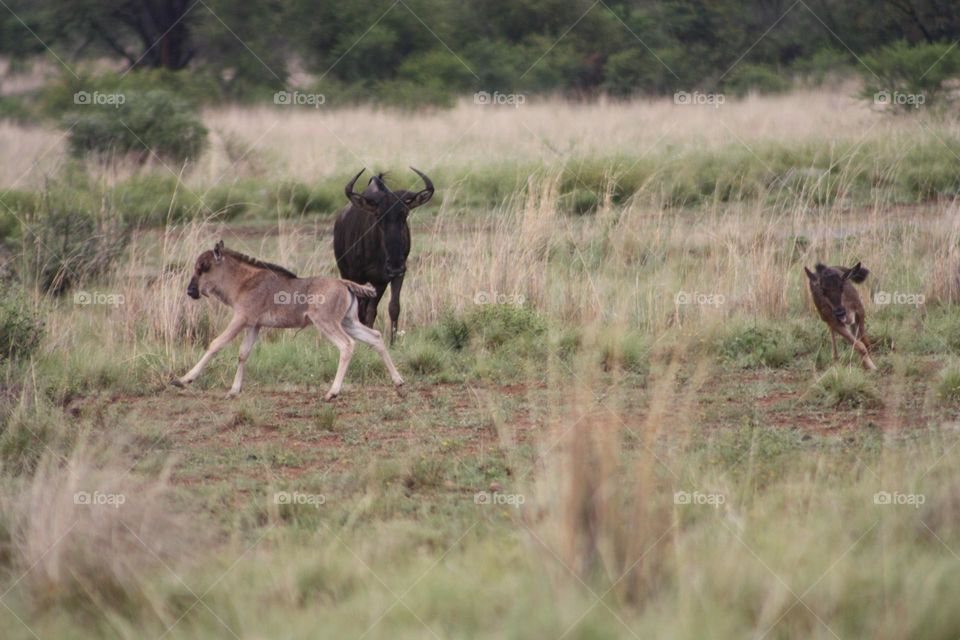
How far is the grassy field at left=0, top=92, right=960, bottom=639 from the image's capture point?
531cm

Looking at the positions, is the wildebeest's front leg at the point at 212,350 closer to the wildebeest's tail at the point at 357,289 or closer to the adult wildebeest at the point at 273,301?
the adult wildebeest at the point at 273,301

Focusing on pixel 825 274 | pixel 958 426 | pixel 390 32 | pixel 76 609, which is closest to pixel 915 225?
pixel 825 274

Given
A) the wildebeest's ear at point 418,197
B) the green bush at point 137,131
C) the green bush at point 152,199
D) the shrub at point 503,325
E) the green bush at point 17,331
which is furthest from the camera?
the green bush at point 137,131

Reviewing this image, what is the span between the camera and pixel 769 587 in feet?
17.2

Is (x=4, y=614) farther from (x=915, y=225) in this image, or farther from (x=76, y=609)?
(x=915, y=225)

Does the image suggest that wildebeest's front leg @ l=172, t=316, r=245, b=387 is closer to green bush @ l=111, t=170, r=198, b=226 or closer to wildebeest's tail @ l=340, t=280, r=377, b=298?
wildebeest's tail @ l=340, t=280, r=377, b=298

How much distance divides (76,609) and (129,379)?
4.56 m

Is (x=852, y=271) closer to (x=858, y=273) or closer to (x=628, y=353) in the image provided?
(x=858, y=273)

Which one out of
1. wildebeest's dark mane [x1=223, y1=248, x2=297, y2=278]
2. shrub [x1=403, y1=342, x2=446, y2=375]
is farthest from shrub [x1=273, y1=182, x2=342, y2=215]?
wildebeest's dark mane [x1=223, y1=248, x2=297, y2=278]

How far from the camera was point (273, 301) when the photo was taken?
9.66 metres

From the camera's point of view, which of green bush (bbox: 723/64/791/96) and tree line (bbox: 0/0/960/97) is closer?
green bush (bbox: 723/64/791/96)

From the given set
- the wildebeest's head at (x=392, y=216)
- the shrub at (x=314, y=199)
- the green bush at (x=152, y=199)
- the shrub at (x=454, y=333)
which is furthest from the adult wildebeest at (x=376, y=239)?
the shrub at (x=314, y=199)

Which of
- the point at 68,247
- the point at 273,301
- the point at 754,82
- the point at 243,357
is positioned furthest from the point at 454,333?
the point at 754,82

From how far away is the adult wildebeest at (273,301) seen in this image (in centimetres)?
956
